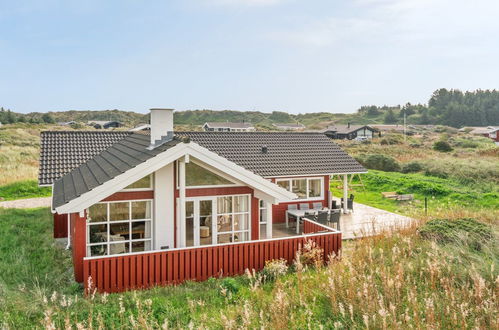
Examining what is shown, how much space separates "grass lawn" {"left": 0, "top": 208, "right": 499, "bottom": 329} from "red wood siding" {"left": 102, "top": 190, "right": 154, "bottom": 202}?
2061 mm

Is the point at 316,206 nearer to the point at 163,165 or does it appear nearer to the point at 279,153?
the point at 279,153

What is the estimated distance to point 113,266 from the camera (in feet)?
28.5

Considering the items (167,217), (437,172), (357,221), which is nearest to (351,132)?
(437,172)

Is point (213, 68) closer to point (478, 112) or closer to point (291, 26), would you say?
point (291, 26)

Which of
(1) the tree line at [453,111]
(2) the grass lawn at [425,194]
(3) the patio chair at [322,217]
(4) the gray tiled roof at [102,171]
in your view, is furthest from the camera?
(1) the tree line at [453,111]

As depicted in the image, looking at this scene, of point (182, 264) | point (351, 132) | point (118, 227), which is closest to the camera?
point (182, 264)

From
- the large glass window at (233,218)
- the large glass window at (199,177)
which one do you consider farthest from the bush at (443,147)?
the large glass window at (199,177)

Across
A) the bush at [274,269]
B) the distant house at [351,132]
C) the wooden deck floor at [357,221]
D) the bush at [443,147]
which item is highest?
the distant house at [351,132]

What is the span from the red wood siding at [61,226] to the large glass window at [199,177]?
5.43 meters

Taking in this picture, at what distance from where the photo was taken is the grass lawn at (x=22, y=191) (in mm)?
22547

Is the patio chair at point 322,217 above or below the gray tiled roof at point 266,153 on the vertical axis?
below

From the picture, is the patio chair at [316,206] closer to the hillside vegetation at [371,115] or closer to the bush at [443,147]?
the bush at [443,147]

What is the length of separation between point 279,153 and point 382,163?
17303 millimetres

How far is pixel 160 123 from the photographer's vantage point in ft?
41.5
